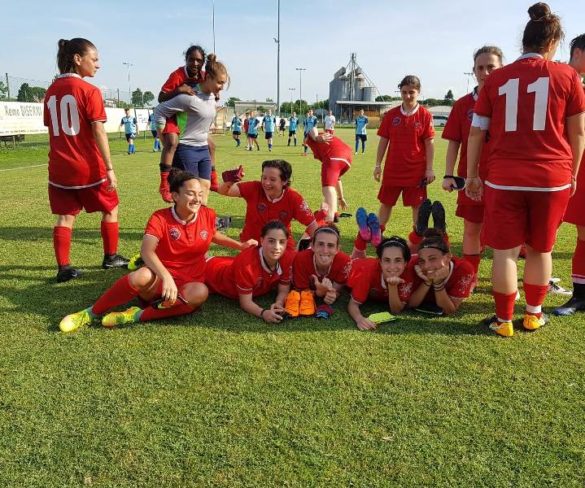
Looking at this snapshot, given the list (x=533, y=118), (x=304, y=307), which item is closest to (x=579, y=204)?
(x=533, y=118)

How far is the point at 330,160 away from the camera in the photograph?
18.7ft

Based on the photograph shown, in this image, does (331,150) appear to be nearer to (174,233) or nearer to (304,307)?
(304,307)

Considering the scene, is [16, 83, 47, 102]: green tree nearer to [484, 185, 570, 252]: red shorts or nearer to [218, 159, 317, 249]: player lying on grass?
[218, 159, 317, 249]: player lying on grass

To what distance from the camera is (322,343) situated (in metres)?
3.11

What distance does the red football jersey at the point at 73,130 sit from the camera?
13.5 feet

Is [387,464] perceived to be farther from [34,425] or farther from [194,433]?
[34,425]

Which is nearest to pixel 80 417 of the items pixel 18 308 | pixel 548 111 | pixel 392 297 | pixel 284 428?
pixel 284 428

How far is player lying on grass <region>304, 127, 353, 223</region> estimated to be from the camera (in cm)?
561

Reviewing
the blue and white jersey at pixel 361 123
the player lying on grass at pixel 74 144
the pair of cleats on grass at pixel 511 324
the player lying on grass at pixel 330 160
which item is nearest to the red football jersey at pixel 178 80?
the player lying on grass at pixel 74 144

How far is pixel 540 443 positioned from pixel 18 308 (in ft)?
11.9

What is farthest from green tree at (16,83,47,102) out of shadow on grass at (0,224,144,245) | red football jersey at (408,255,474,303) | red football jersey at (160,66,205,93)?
red football jersey at (408,255,474,303)

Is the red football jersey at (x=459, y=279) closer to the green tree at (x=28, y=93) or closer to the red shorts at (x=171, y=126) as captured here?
the red shorts at (x=171, y=126)

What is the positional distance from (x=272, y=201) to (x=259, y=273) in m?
0.91

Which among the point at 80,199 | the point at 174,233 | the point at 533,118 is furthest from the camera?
the point at 80,199
